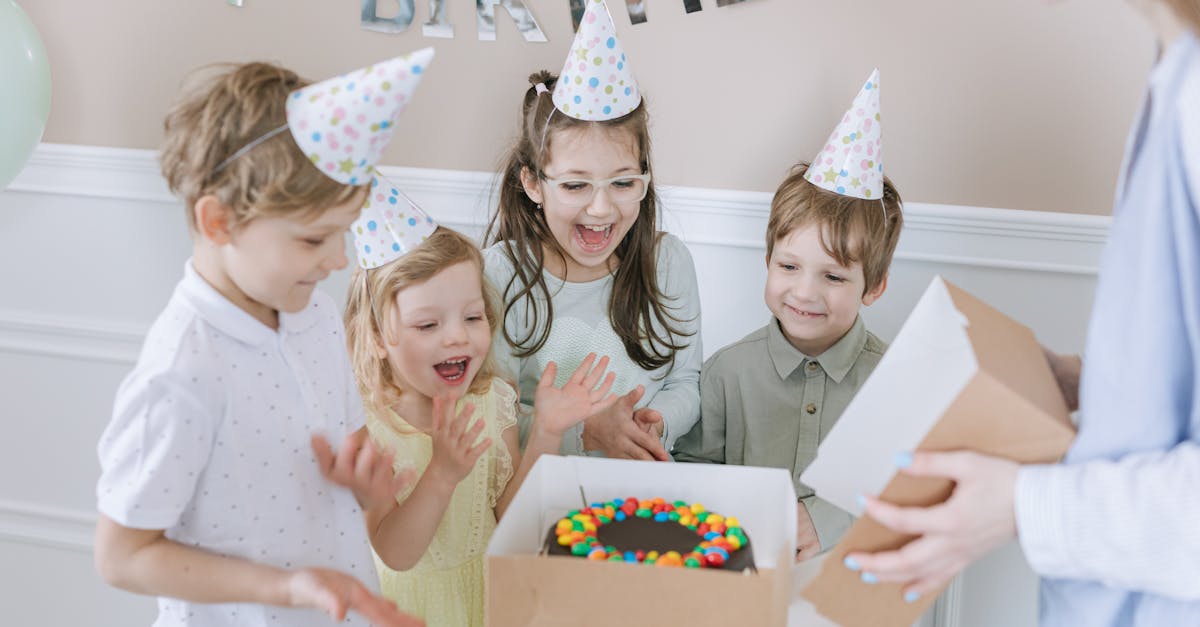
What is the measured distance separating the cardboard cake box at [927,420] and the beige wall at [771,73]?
2.83 feet

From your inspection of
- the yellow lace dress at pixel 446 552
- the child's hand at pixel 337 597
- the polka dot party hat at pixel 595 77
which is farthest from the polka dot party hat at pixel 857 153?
the child's hand at pixel 337 597

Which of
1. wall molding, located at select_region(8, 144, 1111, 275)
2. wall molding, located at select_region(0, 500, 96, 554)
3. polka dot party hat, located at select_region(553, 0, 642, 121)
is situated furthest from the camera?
wall molding, located at select_region(0, 500, 96, 554)

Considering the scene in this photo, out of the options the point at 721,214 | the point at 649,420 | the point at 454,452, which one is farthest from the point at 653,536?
the point at 721,214

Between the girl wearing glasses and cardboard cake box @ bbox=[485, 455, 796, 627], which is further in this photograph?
the girl wearing glasses

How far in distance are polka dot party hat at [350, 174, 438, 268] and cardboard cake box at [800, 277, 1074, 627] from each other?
695 mm

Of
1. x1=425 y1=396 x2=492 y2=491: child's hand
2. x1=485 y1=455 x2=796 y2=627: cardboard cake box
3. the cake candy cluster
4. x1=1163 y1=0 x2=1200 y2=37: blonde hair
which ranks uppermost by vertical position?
x1=1163 y1=0 x2=1200 y2=37: blonde hair

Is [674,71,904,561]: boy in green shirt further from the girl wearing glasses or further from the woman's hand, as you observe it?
the woman's hand

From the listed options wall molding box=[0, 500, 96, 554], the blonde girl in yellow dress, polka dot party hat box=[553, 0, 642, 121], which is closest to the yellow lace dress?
the blonde girl in yellow dress

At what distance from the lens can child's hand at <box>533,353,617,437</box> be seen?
1639mm

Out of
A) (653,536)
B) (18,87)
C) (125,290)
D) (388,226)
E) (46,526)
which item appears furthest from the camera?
(46,526)

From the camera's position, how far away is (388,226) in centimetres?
154

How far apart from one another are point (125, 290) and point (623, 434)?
1.31 m

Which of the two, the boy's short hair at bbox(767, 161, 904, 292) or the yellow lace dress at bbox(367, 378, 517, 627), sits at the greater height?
the boy's short hair at bbox(767, 161, 904, 292)

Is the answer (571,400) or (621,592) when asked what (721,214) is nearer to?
(571,400)
